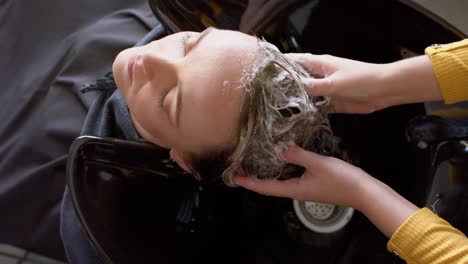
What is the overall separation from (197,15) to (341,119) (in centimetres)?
36

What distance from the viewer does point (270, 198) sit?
31.9 inches

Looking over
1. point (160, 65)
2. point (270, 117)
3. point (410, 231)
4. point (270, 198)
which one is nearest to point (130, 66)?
point (160, 65)

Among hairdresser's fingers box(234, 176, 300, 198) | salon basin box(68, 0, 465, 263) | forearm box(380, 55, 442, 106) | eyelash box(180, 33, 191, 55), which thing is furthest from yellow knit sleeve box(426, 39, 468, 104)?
eyelash box(180, 33, 191, 55)

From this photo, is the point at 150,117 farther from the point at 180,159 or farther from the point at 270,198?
the point at 270,198

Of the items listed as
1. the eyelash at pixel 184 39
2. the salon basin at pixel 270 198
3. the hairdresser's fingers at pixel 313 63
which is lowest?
the salon basin at pixel 270 198

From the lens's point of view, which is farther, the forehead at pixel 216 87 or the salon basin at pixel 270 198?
the salon basin at pixel 270 198

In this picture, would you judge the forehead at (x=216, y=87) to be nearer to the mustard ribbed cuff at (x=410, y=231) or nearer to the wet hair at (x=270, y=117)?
the wet hair at (x=270, y=117)

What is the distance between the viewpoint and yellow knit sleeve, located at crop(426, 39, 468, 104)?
0.58 meters

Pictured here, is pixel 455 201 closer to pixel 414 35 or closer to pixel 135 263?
pixel 414 35

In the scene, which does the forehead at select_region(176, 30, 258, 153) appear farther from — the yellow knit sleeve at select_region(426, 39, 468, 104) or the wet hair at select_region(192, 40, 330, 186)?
the yellow knit sleeve at select_region(426, 39, 468, 104)

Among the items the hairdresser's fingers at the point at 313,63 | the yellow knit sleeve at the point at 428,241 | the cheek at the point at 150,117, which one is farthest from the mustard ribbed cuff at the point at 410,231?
the cheek at the point at 150,117

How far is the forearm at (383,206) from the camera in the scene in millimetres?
561

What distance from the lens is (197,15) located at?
0.86 m

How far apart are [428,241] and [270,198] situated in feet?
1.10
